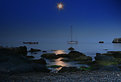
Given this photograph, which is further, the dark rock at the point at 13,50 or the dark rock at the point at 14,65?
the dark rock at the point at 13,50

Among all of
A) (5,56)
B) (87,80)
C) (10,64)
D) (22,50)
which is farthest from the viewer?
(22,50)

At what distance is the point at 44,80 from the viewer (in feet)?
17.9

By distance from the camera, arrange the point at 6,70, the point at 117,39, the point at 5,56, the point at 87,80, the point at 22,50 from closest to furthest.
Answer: the point at 87,80 < the point at 6,70 < the point at 5,56 < the point at 22,50 < the point at 117,39

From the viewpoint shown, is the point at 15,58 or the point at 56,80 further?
the point at 15,58

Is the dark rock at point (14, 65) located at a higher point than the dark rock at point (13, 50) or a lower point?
lower

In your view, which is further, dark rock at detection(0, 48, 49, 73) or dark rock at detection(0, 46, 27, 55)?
dark rock at detection(0, 46, 27, 55)

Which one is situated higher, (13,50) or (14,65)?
(13,50)

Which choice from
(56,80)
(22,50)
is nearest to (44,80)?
(56,80)

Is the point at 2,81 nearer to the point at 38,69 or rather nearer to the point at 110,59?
the point at 38,69

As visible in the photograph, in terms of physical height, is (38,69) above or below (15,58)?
below

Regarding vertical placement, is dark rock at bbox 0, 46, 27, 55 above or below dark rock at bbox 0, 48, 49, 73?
above

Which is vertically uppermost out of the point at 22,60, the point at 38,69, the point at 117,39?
the point at 117,39

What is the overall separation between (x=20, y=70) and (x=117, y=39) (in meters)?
147

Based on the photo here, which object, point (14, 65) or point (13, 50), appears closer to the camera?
point (14, 65)
